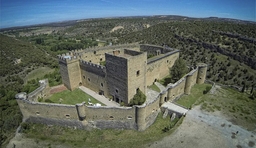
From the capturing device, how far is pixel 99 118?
66.7 ft

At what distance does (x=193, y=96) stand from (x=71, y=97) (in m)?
18.8

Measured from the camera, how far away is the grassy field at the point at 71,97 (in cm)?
2502

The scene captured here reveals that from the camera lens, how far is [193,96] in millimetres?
25703

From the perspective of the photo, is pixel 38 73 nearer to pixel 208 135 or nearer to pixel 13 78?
pixel 13 78

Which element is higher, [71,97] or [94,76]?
[94,76]

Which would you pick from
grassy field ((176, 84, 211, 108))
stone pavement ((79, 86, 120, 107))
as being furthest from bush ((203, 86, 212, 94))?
stone pavement ((79, 86, 120, 107))

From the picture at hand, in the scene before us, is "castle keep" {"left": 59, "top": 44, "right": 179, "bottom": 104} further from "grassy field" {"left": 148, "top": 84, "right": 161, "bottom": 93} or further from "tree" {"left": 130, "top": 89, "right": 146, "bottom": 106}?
"tree" {"left": 130, "top": 89, "right": 146, "bottom": 106}

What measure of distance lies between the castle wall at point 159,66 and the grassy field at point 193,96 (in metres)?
6.08

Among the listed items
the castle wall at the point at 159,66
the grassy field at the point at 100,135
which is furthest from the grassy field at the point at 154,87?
the grassy field at the point at 100,135

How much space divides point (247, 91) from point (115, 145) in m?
24.7

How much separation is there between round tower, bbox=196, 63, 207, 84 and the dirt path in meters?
10.1

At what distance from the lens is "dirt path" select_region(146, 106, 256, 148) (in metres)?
16.2

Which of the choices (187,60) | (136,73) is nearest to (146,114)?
(136,73)

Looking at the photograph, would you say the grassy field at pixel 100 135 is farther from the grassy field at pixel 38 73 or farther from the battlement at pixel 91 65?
the grassy field at pixel 38 73
